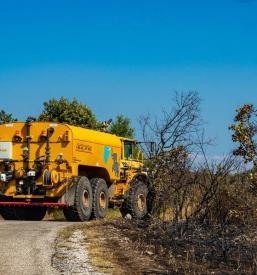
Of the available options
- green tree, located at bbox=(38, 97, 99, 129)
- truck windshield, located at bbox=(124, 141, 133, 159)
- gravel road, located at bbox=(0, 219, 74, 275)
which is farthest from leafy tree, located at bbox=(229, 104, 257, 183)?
green tree, located at bbox=(38, 97, 99, 129)

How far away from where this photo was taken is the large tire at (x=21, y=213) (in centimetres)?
1998

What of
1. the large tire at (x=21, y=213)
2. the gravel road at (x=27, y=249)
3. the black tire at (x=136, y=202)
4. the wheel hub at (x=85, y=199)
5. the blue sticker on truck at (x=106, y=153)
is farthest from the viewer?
the black tire at (x=136, y=202)

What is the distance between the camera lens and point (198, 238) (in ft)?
49.8

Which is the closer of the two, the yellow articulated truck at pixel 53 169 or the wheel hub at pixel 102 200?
the yellow articulated truck at pixel 53 169

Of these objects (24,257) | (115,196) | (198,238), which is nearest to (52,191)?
(115,196)

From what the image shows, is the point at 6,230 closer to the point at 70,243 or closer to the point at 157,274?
the point at 70,243

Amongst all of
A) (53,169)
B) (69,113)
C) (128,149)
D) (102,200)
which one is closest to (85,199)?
(102,200)

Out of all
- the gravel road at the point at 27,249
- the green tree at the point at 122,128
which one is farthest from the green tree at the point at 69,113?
the gravel road at the point at 27,249

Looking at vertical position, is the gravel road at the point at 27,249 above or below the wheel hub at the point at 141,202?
below

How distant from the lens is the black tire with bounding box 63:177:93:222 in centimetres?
1830

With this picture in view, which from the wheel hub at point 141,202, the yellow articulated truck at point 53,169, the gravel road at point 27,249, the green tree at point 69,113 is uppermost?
the green tree at point 69,113

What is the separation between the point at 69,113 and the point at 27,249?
932 inches

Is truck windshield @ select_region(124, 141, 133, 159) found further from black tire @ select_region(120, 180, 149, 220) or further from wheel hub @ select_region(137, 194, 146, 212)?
A: wheel hub @ select_region(137, 194, 146, 212)

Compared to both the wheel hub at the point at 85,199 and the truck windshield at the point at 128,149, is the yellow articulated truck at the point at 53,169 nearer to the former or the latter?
the wheel hub at the point at 85,199
